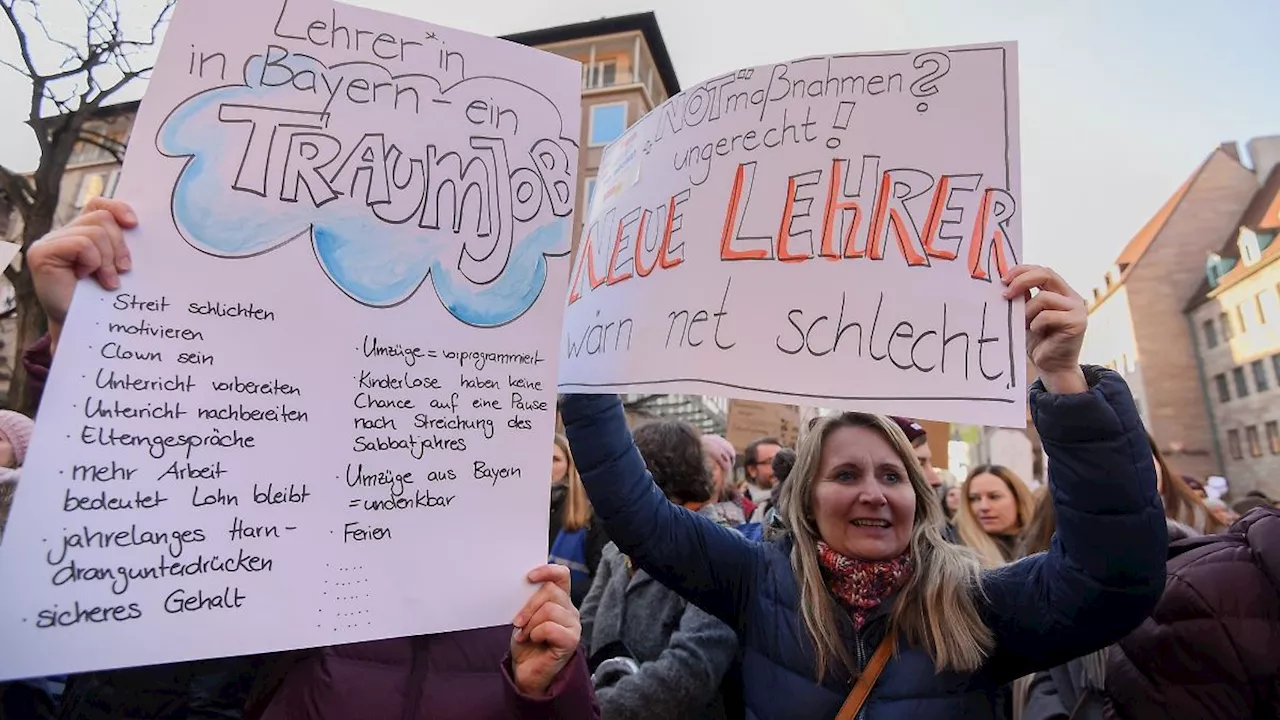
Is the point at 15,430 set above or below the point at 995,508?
above

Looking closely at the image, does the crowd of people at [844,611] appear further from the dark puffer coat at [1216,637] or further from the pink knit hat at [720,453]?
the pink knit hat at [720,453]

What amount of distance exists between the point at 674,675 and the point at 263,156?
1.68 m

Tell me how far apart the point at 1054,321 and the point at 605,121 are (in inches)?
944

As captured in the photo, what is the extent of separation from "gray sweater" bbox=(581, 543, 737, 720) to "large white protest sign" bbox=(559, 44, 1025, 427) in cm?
91

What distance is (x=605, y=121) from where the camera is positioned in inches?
936

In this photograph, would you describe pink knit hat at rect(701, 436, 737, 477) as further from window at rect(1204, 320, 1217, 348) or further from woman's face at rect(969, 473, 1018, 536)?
window at rect(1204, 320, 1217, 348)

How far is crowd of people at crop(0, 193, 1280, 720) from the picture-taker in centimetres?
133

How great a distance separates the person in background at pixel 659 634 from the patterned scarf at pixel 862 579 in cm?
40

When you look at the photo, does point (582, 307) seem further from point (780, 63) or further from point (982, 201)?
point (982, 201)

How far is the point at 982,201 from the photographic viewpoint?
4.87ft

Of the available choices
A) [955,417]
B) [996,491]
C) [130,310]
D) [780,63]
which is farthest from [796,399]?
[996,491]

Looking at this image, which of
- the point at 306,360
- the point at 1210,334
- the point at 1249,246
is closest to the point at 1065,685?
the point at 306,360

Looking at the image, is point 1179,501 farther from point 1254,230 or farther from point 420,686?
point 1254,230

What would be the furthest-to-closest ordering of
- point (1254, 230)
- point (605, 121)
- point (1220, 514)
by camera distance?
1. point (1254, 230)
2. point (605, 121)
3. point (1220, 514)
